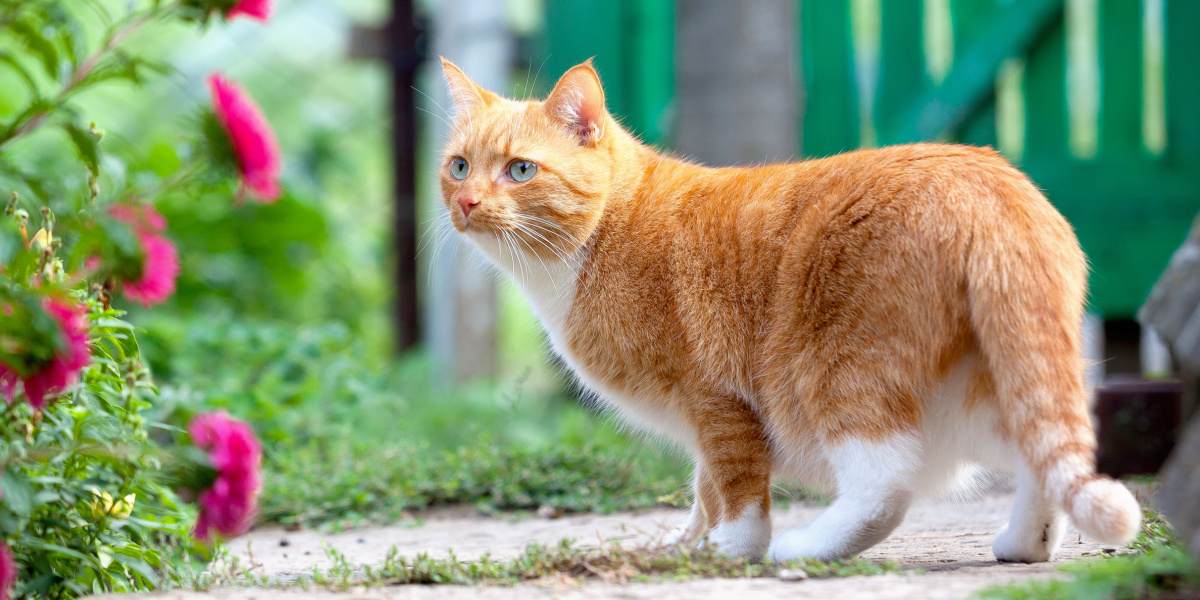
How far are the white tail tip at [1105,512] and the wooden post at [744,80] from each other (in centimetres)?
329

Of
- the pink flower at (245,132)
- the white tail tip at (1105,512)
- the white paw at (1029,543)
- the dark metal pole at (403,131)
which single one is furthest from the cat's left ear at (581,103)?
the dark metal pole at (403,131)

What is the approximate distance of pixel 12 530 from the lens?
2.09m

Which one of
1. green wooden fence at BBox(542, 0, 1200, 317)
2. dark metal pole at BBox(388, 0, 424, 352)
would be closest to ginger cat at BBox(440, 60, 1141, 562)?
green wooden fence at BBox(542, 0, 1200, 317)

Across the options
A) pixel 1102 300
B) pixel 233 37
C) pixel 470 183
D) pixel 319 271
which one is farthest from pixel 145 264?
pixel 233 37

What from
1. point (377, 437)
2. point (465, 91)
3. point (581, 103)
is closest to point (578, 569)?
point (581, 103)

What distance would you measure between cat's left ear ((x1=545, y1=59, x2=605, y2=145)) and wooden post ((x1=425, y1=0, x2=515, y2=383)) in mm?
3578

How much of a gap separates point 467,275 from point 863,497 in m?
4.75

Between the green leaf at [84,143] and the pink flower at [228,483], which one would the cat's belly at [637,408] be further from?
the green leaf at [84,143]

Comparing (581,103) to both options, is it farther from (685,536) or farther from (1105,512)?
(1105,512)

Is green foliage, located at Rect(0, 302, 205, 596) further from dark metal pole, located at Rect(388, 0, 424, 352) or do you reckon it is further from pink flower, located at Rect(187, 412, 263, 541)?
dark metal pole, located at Rect(388, 0, 424, 352)

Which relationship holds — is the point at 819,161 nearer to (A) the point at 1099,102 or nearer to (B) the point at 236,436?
(B) the point at 236,436

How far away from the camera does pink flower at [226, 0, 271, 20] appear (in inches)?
85.0

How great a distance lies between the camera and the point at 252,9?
7.20 feet

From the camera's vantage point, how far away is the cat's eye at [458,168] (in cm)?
336
